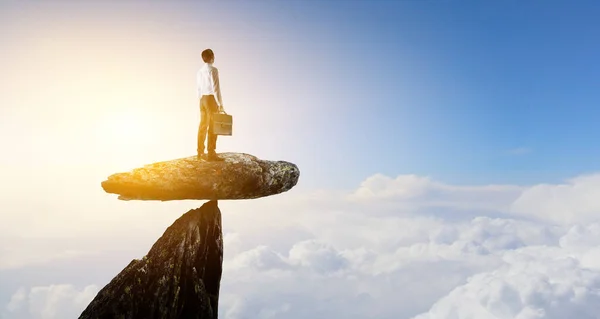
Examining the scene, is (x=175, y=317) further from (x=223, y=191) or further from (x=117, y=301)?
(x=223, y=191)

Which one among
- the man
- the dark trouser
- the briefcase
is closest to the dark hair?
the man

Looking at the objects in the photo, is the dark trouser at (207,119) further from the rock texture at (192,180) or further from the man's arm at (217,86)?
the rock texture at (192,180)

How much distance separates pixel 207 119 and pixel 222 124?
0.73 m

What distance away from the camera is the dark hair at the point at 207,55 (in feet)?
70.2

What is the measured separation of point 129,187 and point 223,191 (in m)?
3.80

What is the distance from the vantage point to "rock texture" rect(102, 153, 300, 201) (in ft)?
69.8

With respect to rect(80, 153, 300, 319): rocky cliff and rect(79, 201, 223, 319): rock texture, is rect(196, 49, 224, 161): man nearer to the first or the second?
rect(80, 153, 300, 319): rocky cliff

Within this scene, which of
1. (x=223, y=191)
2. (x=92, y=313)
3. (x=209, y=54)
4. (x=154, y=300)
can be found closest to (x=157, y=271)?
(x=154, y=300)

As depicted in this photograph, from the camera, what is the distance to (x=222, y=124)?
21047mm

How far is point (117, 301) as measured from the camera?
71.3ft

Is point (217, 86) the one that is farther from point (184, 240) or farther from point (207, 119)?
point (184, 240)

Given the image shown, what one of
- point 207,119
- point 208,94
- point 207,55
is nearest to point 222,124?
point 207,119

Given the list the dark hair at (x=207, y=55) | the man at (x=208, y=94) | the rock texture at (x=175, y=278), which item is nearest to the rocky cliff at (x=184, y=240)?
the rock texture at (x=175, y=278)

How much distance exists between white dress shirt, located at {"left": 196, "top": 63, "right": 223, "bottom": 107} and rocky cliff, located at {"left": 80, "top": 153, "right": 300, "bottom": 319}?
2.86 m
